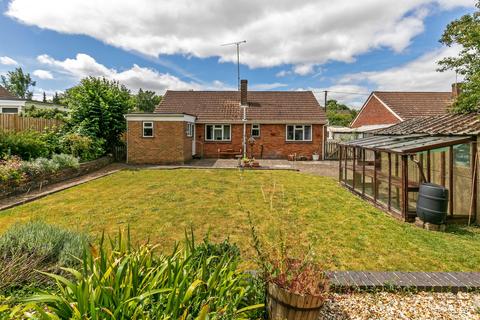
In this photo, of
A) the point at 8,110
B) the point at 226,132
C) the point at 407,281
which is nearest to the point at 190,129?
the point at 226,132

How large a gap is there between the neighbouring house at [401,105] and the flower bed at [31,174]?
80.9 feet

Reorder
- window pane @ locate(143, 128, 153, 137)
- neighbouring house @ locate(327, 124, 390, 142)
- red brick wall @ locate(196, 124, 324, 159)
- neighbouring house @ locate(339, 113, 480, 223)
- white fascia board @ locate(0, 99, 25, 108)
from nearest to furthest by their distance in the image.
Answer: neighbouring house @ locate(339, 113, 480, 223), window pane @ locate(143, 128, 153, 137), red brick wall @ locate(196, 124, 324, 159), neighbouring house @ locate(327, 124, 390, 142), white fascia board @ locate(0, 99, 25, 108)

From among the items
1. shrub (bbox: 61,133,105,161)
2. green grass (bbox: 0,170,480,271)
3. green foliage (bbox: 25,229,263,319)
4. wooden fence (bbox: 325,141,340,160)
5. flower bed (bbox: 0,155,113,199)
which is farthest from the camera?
wooden fence (bbox: 325,141,340,160)

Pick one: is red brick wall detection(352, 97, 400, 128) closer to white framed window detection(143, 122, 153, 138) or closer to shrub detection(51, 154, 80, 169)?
white framed window detection(143, 122, 153, 138)

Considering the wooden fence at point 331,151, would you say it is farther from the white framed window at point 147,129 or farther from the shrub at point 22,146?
the shrub at point 22,146

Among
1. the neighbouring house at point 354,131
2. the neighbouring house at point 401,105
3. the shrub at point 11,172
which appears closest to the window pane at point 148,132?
the shrub at point 11,172

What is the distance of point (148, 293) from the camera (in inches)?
85.2

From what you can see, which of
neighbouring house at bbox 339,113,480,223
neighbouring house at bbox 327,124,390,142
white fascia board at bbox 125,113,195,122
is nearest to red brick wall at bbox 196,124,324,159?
neighbouring house at bbox 327,124,390,142

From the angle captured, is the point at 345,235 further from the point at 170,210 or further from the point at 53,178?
the point at 53,178

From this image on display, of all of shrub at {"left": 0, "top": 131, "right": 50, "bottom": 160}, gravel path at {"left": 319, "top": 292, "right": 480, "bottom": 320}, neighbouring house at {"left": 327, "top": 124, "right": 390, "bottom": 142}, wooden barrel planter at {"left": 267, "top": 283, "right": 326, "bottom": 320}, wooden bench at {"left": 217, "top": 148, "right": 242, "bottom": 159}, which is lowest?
gravel path at {"left": 319, "top": 292, "right": 480, "bottom": 320}

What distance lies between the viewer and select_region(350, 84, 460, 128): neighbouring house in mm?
23184

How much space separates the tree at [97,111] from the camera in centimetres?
1566

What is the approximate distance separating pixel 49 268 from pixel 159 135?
13.8m

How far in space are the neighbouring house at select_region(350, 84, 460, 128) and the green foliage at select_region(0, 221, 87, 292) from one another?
83.1 feet
